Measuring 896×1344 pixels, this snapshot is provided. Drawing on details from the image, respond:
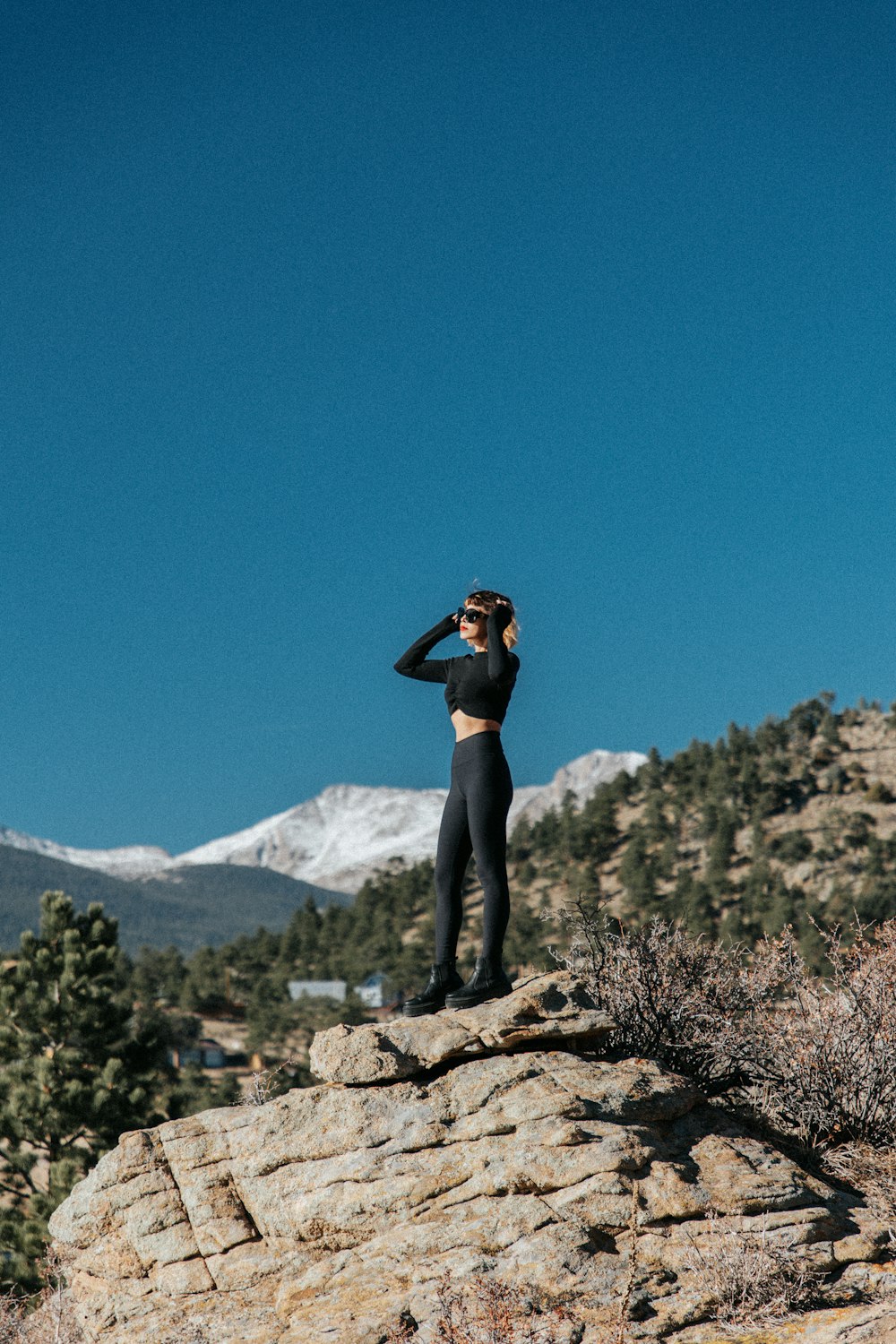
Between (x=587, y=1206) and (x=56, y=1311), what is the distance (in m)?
4.01

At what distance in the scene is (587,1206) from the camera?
6.74m

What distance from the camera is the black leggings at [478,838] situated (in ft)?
28.3

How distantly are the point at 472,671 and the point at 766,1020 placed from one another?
3741mm

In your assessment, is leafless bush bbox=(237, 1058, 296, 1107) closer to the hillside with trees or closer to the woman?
the woman

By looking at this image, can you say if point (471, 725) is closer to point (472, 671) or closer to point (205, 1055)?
point (472, 671)

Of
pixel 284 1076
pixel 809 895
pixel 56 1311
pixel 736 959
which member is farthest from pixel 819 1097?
pixel 809 895

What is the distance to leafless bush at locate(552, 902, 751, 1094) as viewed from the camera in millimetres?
9180

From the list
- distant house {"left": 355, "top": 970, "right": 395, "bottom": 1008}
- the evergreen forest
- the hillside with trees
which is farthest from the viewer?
distant house {"left": 355, "top": 970, "right": 395, "bottom": 1008}

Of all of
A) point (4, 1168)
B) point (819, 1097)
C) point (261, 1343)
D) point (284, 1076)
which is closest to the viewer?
point (261, 1343)

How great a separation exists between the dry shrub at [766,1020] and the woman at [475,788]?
1169mm

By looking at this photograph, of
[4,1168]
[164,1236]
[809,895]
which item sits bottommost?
[4,1168]

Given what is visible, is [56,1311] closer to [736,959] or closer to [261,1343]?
[261,1343]

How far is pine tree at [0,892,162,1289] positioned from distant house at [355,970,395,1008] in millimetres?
51958

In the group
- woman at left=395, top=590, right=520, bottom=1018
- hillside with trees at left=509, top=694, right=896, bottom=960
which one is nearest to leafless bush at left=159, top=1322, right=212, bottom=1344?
woman at left=395, top=590, right=520, bottom=1018
